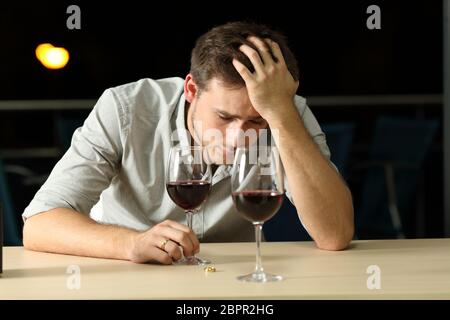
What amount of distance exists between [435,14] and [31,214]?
6436 millimetres

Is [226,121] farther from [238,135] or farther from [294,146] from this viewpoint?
[294,146]

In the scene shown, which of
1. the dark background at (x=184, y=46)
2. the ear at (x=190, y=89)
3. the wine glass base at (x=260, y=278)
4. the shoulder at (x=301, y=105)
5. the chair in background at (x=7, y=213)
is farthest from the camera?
the dark background at (x=184, y=46)

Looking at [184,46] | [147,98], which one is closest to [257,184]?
[147,98]

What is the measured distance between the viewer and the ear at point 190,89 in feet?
6.89

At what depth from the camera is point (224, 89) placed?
1.95 metres

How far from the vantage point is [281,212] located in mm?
2393

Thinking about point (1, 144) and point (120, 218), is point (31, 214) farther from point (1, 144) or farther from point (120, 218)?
point (1, 144)

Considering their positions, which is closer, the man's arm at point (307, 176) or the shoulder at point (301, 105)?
the man's arm at point (307, 176)

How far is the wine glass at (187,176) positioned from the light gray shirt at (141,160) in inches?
17.3

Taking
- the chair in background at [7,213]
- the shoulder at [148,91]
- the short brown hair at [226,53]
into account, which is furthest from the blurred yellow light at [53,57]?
the short brown hair at [226,53]

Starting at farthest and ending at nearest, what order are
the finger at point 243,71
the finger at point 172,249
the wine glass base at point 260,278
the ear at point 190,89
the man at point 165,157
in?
the ear at point 190,89 < the finger at point 243,71 < the man at point 165,157 < the finger at point 172,249 < the wine glass base at point 260,278

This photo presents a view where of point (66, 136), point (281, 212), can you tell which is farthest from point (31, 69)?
point (281, 212)

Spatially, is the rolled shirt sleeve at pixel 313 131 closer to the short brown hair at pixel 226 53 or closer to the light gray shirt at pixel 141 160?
the light gray shirt at pixel 141 160

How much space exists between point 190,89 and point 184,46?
5711 mm
